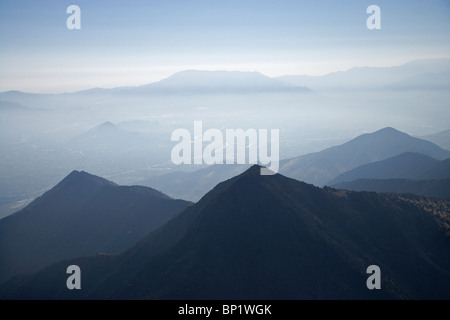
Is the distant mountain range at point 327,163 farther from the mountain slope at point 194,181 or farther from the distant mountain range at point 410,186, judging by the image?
the distant mountain range at point 410,186

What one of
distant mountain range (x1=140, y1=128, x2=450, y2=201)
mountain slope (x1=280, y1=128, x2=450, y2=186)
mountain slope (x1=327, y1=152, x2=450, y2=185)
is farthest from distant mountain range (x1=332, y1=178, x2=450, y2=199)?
mountain slope (x1=280, y1=128, x2=450, y2=186)

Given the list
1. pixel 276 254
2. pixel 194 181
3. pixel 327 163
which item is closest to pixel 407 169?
pixel 327 163

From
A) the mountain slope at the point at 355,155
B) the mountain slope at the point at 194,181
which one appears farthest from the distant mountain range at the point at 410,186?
the mountain slope at the point at 194,181

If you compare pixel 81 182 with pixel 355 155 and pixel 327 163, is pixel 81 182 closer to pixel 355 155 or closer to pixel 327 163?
pixel 327 163

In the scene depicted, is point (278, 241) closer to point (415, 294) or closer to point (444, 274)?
point (415, 294)

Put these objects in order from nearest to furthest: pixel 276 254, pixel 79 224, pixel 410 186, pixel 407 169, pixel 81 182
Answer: pixel 276 254 < pixel 79 224 < pixel 410 186 < pixel 81 182 < pixel 407 169
